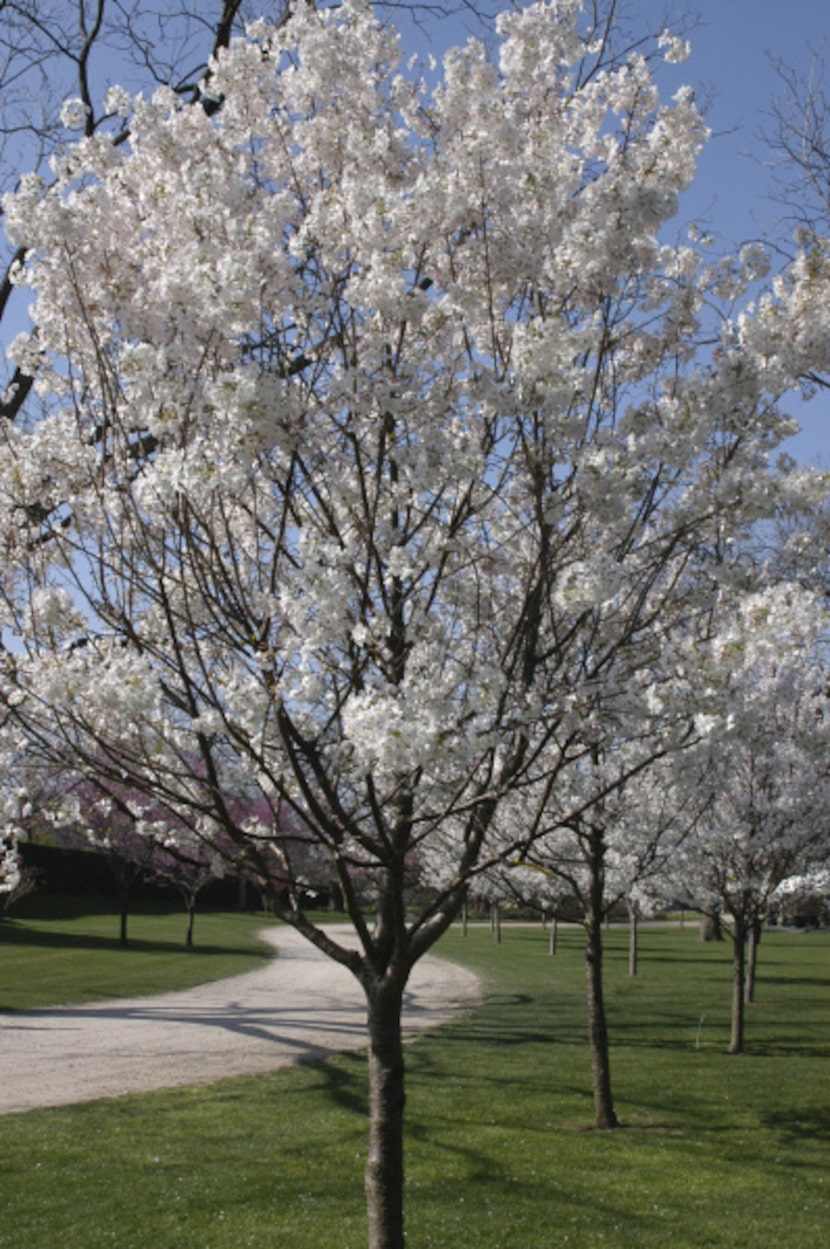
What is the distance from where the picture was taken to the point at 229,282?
3533 mm

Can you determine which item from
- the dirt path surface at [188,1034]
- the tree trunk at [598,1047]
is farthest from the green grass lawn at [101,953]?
the tree trunk at [598,1047]

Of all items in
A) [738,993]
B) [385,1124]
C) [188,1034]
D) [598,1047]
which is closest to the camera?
[385,1124]

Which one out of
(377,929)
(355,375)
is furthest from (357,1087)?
(355,375)

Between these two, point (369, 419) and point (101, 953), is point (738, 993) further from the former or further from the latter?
point (101, 953)

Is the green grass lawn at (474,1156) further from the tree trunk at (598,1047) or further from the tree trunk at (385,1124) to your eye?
the tree trunk at (385,1124)

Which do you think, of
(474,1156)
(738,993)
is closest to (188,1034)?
(474,1156)

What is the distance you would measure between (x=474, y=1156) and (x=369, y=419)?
24.7 feet

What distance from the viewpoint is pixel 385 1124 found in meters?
4.04

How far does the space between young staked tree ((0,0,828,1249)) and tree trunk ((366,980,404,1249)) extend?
12 millimetres

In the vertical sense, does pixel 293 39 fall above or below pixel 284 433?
above

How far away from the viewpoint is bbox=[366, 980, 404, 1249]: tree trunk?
3939 millimetres

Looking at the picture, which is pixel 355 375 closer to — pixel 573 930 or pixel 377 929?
pixel 377 929

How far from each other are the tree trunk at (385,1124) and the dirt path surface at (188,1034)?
8.38 m

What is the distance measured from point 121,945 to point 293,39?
29.3 m
